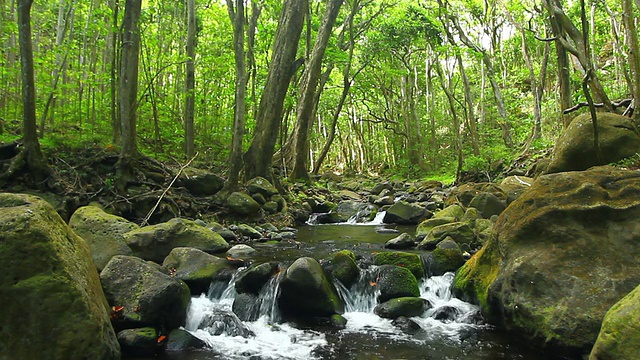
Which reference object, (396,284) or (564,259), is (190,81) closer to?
(396,284)

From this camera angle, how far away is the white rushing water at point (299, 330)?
5.12 meters

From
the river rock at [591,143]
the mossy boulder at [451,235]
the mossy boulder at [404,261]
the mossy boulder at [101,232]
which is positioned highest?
the river rock at [591,143]

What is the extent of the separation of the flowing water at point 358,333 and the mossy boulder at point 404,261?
0.75ft

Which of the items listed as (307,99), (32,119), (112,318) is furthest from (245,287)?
(307,99)

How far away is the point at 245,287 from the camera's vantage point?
6312 millimetres

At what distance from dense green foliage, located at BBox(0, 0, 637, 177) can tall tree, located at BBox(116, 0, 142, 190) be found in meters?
1.02

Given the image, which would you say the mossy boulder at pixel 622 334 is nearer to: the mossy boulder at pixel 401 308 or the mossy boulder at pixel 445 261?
the mossy boulder at pixel 401 308

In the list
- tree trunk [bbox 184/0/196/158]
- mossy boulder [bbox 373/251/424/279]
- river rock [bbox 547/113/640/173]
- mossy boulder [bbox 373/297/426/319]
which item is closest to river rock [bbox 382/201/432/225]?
river rock [bbox 547/113/640/173]

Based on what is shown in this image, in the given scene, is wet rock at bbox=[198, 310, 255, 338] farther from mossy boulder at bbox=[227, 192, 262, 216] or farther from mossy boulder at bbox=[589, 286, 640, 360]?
mossy boulder at bbox=[227, 192, 262, 216]

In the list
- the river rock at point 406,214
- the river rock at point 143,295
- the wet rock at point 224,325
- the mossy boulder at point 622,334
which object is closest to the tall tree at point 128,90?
the river rock at point 143,295

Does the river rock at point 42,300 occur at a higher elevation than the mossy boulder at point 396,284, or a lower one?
higher

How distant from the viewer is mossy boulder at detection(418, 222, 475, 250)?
863 centimetres

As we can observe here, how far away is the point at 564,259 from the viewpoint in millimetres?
5027

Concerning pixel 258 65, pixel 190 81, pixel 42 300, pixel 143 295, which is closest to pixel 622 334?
pixel 143 295
